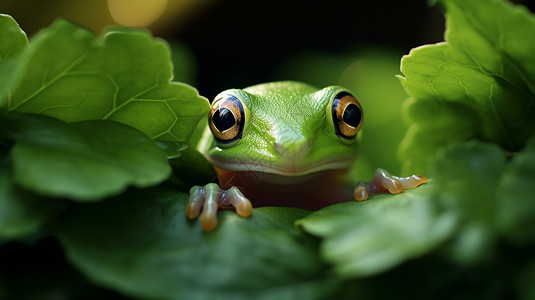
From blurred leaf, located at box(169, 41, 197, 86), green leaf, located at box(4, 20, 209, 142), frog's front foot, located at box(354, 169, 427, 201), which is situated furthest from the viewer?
blurred leaf, located at box(169, 41, 197, 86)

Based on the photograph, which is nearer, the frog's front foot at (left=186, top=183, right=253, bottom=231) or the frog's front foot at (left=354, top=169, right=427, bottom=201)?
the frog's front foot at (left=186, top=183, right=253, bottom=231)

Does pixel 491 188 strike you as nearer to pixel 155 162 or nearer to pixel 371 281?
pixel 371 281

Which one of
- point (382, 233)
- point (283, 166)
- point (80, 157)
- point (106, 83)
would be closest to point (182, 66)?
point (283, 166)

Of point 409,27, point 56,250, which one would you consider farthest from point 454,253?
point 409,27

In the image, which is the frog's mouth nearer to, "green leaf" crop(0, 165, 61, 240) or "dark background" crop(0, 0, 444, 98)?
"green leaf" crop(0, 165, 61, 240)

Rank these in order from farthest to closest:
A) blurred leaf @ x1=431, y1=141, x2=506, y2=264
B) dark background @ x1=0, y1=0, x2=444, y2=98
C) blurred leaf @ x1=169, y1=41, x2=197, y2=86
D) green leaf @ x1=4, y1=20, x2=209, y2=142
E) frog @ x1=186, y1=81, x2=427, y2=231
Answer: dark background @ x1=0, y1=0, x2=444, y2=98, blurred leaf @ x1=169, y1=41, x2=197, y2=86, frog @ x1=186, y1=81, x2=427, y2=231, green leaf @ x1=4, y1=20, x2=209, y2=142, blurred leaf @ x1=431, y1=141, x2=506, y2=264

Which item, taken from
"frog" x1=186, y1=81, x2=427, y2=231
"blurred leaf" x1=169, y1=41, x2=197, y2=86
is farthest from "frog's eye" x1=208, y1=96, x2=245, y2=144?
"blurred leaf" x1=169, y1=41, x2=197, y2=86

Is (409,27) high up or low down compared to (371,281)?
down

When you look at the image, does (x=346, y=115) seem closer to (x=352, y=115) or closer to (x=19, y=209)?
(x=352, y=115)
